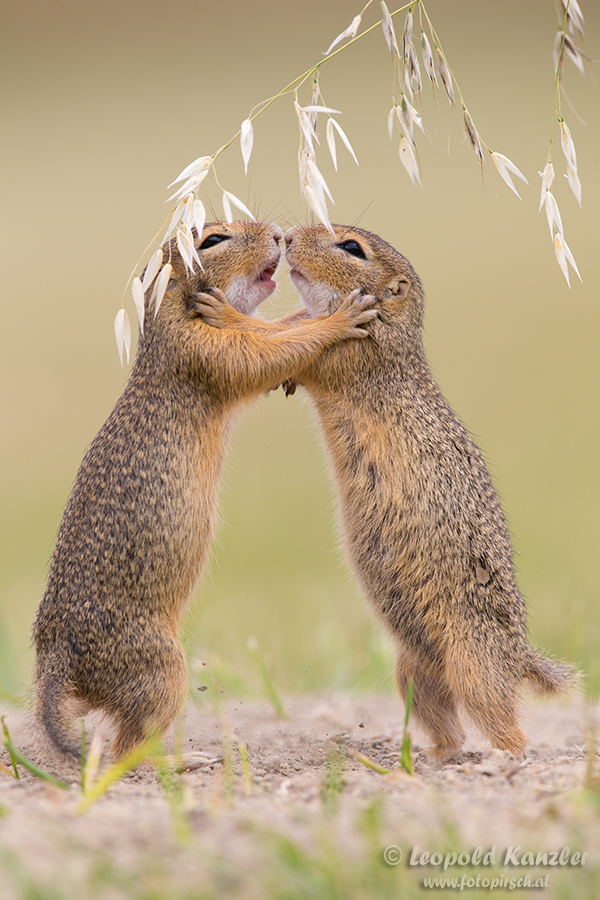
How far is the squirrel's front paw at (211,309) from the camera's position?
18.2ft

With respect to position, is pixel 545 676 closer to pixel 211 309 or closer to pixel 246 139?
pixel 211 309

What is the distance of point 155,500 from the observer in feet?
16.3

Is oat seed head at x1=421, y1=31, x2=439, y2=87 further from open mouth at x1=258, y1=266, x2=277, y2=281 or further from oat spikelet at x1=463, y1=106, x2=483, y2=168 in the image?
open mouth at x1=258, y1=266, x2=277, y2=281

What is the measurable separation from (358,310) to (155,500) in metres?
1.81

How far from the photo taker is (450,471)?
524 centimetres

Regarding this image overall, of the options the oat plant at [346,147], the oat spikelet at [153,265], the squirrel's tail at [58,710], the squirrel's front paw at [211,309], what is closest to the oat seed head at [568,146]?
the oat plant at [346,147]

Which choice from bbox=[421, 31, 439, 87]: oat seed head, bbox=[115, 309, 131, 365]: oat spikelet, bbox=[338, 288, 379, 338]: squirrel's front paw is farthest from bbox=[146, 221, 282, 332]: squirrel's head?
bbox=[421, 31, 439, 87]: oat seed head

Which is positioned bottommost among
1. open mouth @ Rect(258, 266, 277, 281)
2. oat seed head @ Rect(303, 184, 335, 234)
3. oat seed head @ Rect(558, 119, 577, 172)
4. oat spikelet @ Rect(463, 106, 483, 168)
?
open mouth @ Rect(258, 266, 277, 281)

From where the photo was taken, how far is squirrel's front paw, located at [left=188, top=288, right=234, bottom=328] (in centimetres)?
555

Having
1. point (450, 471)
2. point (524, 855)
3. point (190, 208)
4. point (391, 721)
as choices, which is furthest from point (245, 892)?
point (391, 721)

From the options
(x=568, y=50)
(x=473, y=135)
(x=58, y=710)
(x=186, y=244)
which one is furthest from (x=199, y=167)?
(x=58, y=710)

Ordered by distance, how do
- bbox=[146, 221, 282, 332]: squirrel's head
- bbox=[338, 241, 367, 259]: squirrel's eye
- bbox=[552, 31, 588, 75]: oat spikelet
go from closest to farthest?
bbox=[552, 31, 588, 75]: oat spikelet
bbox=[146, 221, 282, 332]: squirrel's head
bbox=[338, 241, 367, 259]: squirrel's eye

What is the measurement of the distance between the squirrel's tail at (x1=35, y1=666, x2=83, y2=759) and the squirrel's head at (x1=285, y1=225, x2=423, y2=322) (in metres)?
2.88

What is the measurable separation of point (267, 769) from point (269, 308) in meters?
3.43
